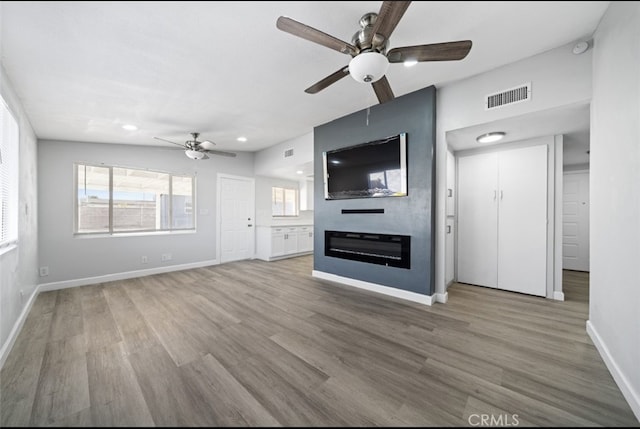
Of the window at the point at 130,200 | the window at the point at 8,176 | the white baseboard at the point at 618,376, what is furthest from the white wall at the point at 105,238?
the white baseboard at the point at 618,376

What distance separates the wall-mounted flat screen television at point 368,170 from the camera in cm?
296

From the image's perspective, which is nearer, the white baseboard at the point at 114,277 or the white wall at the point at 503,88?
the white wall at the point at 503,88

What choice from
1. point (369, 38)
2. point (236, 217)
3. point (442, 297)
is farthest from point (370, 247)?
point (236, 217)

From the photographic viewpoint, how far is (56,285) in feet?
11.3

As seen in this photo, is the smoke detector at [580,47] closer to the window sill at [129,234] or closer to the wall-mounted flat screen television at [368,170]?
the wall-mounted flat screen television at [368,170]

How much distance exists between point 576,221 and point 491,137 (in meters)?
3.53

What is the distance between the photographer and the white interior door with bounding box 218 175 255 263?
5.21 metres

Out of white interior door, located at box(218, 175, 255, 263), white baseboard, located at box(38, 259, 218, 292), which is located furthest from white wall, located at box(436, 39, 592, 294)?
white baseboard, located at box(38, 259, 218, 292)

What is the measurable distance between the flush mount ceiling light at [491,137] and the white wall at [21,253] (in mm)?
4796

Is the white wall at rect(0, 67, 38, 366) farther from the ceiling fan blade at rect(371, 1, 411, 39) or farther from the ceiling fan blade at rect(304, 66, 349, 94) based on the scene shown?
the ceiling fan blade at rect(371, 1, 411, 39)

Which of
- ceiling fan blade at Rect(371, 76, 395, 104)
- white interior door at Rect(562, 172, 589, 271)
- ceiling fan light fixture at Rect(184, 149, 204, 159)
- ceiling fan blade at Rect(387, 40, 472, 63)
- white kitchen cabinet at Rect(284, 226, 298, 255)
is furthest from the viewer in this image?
white kitchen cabinet at Rect(284, 226, 298, 255)

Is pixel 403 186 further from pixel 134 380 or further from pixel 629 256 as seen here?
pixel 134 380

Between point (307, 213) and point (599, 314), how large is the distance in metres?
5.93

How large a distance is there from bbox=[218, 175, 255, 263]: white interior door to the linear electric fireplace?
8.49 ft
